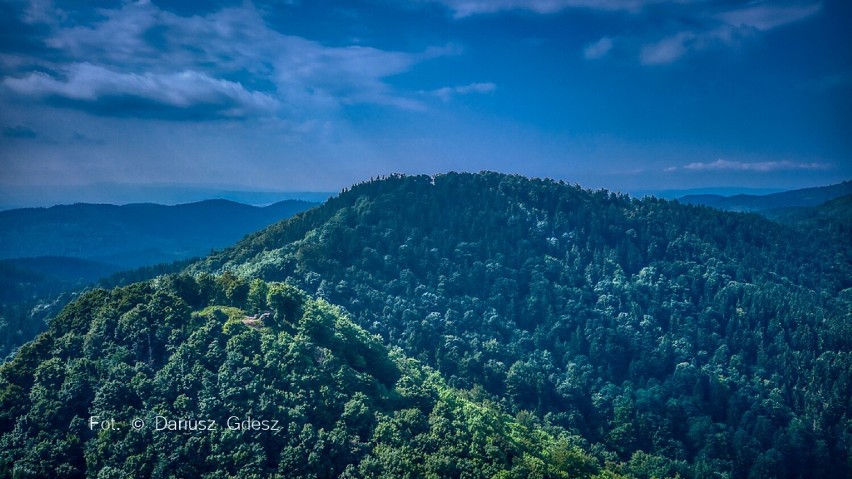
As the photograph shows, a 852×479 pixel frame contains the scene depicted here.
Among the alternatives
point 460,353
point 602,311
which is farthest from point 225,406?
point 602,311

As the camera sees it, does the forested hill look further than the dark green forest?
Yes

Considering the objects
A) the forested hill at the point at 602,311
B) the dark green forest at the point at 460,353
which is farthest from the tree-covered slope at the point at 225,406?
the forested hill at the point at 602,311

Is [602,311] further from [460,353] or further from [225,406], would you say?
[225,406]

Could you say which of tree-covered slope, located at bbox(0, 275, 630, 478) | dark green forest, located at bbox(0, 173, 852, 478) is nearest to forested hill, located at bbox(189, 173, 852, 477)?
dark green forest, located at bbox(0, 173, 852, 478)

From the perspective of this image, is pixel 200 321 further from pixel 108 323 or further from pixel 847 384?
pixel 847 384

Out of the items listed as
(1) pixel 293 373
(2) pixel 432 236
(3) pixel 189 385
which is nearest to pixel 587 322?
(2) pixel 432 236

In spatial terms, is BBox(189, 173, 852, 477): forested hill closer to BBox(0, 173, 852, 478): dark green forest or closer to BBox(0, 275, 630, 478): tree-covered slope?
BBox(0, 173, 852, 478): dark green forest
